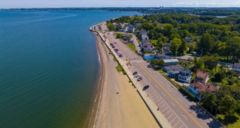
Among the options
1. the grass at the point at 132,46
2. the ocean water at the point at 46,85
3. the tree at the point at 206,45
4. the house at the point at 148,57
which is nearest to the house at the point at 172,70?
the house at the point at 148,57

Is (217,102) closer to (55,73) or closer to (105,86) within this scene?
(105,86)

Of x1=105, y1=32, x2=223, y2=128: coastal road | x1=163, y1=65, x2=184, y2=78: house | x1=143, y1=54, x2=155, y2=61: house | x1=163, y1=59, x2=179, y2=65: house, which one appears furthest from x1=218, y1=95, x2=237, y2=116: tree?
x1=143, y1=54, x2=155, y2=61: house

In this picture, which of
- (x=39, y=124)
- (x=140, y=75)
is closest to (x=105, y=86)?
(x=140, y=75)

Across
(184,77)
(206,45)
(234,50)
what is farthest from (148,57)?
(234,50)

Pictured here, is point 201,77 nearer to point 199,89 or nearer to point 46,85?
point 199,89

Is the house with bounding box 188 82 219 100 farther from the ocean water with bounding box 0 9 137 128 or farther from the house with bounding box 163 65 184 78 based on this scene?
the ocean water with bounding box 0 9 137 128
